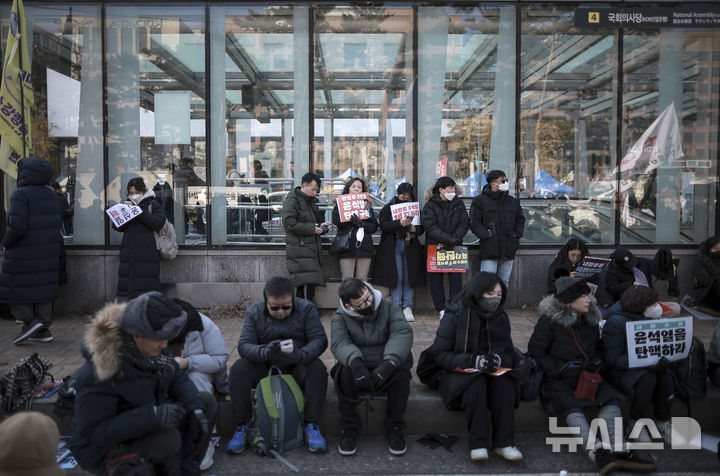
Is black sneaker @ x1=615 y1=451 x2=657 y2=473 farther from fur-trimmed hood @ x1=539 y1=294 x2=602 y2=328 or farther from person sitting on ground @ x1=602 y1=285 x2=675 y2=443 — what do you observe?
fur-trimmed hood @ x1=539 y1=294 x2=602 y2=328

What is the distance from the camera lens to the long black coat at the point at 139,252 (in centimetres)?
772

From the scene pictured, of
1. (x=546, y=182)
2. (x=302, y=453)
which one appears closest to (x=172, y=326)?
(x=302, y=453)

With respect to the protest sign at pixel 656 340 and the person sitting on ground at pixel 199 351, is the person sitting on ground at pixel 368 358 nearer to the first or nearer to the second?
the person sitting on ground at pixel 199 351

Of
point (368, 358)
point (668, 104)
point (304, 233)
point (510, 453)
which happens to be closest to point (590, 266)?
point (668, 104)

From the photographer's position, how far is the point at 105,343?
121 inches

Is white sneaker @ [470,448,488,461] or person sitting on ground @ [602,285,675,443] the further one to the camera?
person sitting on ground @ [602,285,675,443]

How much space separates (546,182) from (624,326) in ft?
16.0

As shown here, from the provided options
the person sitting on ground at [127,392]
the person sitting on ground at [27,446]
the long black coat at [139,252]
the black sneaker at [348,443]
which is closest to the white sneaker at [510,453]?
the black sneaker at [348,443]

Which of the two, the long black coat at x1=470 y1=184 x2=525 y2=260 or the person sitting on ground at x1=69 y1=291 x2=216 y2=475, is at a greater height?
the long black coat at x1=470 y1=184 x2=525 y2=260

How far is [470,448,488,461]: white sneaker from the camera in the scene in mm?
4254

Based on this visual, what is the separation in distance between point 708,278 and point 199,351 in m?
6.71

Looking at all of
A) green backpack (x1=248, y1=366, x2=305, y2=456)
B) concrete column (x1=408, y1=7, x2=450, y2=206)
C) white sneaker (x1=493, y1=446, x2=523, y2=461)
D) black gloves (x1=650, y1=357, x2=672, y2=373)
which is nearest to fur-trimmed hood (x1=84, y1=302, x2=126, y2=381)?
green backpack (x1=248, y1=366, x2=305, y2=456)

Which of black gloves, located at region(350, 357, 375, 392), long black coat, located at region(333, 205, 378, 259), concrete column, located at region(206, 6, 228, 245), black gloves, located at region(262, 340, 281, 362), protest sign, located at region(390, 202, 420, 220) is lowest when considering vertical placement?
black gloves, located at region(350, 357, 375, 392)

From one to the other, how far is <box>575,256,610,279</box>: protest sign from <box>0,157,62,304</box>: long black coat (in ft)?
21.1
